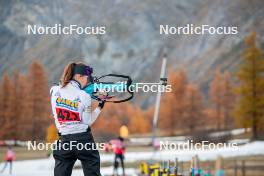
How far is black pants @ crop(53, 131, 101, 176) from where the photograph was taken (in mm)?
5449

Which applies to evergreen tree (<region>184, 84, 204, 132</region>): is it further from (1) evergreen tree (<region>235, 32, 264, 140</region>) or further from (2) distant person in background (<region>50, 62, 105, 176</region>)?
(2) distant person in background (<region>50, 62, 105, 176</region>)

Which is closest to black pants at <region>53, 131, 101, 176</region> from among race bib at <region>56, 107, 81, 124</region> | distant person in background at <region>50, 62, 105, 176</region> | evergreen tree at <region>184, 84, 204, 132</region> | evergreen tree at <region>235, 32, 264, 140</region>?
distant person in background at <region>50, 62, 105, 176</region>

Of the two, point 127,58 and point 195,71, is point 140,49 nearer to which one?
point 127,58

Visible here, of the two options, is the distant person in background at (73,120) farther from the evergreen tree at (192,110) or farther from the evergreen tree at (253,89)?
the evergreen tree at (192,110)

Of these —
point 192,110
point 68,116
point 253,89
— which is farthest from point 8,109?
point 68,116

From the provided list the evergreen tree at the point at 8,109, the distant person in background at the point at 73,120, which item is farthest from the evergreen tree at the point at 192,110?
the distant person in background at the point at 73,120

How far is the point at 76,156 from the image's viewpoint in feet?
18.2

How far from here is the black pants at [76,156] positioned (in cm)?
545

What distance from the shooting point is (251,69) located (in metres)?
27.2

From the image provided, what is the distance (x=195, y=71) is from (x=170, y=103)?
140ft

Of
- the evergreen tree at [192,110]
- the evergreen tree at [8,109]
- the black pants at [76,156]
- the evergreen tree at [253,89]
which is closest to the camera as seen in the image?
the black pants at [76,156]

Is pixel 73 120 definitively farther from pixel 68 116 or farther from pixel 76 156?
pixel 76 156

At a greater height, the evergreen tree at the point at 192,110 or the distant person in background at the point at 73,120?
the evergreen tree at the point at 192,110

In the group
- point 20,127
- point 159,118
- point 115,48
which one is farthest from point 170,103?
point 115,48
